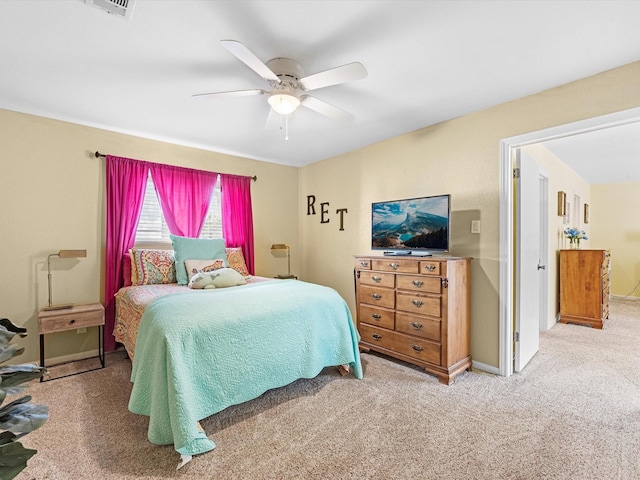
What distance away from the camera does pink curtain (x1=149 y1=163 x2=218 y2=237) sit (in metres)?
3.64

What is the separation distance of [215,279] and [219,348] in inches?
47.7

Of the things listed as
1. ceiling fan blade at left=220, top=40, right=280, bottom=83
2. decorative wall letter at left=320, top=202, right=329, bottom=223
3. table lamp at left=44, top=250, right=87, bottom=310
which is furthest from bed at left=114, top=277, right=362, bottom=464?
decorative wall letter at left=320, top=202, right=329, bottom=223

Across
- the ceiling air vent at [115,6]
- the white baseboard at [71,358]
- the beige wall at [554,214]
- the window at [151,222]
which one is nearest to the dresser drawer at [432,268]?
the beige wall at [554,214]

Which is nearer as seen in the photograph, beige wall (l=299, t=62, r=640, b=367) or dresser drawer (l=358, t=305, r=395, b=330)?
beige wall (l=299, t=62, r=640, b=367)

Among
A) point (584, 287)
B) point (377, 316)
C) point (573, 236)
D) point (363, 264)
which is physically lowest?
point (377, 316)

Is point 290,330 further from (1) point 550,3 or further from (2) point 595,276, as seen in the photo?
(2) point 595,276

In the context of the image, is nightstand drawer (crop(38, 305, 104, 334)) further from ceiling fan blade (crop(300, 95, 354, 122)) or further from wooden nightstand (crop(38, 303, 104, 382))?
ceiling fan blade (crop(300, 95, 354, 122))

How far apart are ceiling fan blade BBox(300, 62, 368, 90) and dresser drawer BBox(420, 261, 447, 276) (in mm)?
1589

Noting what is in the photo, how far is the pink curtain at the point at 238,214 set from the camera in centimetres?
414

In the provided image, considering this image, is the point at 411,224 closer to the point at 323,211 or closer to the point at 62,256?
the point at 323,211

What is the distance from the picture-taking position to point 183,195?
3.78 metres

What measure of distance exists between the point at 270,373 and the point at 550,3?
272 cm

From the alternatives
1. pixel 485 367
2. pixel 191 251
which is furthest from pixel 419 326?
pixel 191 251

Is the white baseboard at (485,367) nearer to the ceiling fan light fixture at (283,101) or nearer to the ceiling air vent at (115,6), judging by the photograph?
the ceiling fan light fixture at (283,101)
